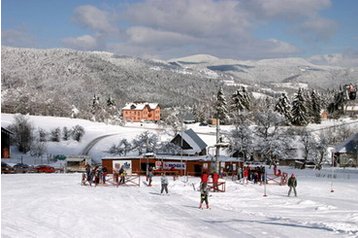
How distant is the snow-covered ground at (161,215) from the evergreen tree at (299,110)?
3126 inches

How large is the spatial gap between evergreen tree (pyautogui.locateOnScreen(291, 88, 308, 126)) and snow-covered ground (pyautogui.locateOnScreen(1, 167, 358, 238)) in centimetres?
7940

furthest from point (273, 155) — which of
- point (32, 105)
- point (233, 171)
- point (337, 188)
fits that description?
point (32, 105)

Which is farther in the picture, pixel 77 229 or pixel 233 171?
pixel 233 171

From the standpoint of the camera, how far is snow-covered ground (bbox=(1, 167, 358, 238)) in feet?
53.6

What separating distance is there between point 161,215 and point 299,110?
93.7m

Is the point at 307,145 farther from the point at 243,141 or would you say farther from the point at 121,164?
the point at 121,164

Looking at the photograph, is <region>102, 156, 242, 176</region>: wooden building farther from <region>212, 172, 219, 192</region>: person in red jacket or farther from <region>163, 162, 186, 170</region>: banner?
<region>212, 172, 219, 192</region>: person in red jacket

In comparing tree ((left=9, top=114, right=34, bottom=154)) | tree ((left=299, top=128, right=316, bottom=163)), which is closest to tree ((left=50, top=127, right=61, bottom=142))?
tree ((left=9, top=114, right=34, bottom=154))

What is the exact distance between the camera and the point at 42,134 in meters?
95.3

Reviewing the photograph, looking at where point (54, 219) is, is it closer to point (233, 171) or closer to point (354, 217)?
point (354, 217)

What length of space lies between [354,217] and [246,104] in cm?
9557

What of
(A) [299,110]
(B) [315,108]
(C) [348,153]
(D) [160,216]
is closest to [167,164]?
(D) [160,216]

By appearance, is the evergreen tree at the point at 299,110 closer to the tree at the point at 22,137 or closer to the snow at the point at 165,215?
the tree at the point at 22,137

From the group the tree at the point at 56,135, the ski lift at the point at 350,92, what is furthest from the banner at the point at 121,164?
the tree at the point at 56,135
